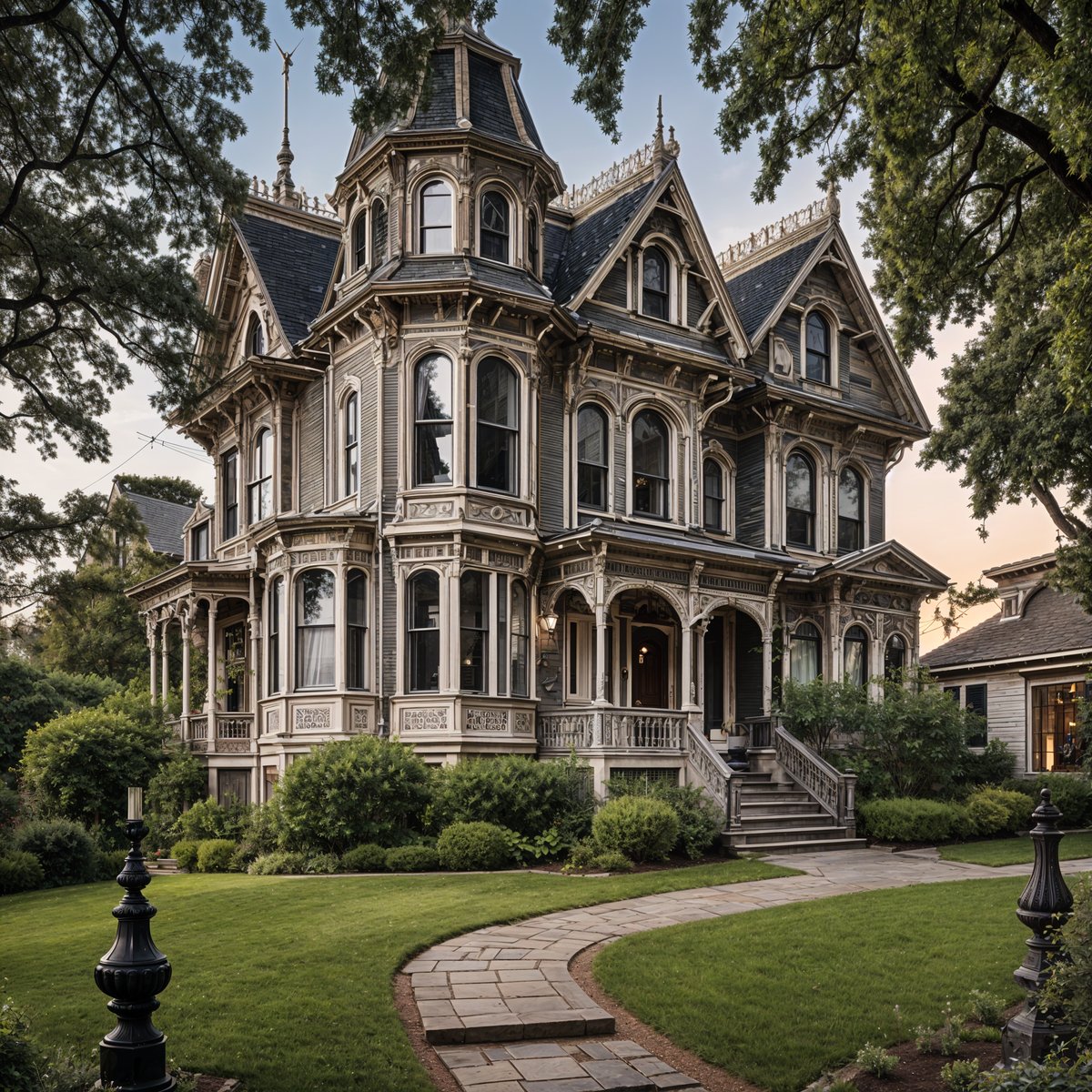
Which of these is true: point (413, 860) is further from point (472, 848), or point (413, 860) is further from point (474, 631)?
point (474, 631)

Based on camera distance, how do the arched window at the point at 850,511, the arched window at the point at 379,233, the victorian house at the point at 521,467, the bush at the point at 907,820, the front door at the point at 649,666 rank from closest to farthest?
1. the bush at the point at 907,820
2. the victorian house at the point at 521,467
3. the arched window at the point at 379,233
4. the front door at the point at 649,666
5. the arched window at the point at 850,511

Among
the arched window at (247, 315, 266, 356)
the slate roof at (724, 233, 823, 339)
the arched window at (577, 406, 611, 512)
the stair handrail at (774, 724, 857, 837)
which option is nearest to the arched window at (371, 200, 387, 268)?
the arched window at (247, 315, 266, 356)

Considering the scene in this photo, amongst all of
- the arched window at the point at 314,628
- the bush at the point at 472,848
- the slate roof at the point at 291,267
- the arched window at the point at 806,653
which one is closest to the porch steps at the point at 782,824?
the bush at the point at 472,848

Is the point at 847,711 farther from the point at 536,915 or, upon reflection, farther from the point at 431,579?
the point at 536,915

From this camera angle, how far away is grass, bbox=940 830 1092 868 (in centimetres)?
1727

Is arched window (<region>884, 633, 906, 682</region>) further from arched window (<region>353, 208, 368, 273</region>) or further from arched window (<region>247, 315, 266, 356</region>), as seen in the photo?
arched window (<region>247, 315, 266, 356</region>)

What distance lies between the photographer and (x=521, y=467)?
69.4 ft

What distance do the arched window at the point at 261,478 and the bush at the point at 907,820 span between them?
46.8 feet

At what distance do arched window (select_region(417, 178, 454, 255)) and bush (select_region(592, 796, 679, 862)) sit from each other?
11.5 m

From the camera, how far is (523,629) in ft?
68.9

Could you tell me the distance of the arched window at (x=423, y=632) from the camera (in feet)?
65.9

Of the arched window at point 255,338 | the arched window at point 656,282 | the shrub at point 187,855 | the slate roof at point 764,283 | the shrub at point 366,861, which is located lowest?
the shrub at point 187,855

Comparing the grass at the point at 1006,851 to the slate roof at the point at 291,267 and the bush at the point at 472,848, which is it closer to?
the bush at the point at 472,848

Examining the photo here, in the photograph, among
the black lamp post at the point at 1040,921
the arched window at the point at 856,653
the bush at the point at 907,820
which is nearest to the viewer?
the black lamp post at the point at 1040,921
